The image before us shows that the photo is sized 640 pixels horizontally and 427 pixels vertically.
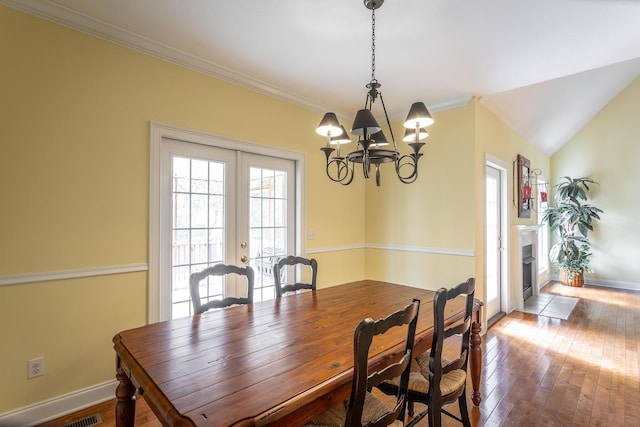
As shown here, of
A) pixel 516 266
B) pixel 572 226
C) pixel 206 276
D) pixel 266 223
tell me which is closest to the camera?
pixel 206 276

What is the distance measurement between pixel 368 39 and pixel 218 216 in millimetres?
2002

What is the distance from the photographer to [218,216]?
2904mm

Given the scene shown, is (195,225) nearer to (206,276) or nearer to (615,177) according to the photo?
(206,276)

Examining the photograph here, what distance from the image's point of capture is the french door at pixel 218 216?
2.60m

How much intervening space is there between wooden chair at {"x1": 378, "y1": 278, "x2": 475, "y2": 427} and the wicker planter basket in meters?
5.55

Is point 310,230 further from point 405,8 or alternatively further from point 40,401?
point 40,401

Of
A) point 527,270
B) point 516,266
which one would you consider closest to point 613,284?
point 527,270

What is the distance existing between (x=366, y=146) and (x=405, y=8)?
41.1 inches

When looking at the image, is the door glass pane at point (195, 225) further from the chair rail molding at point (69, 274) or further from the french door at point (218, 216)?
the chair rail molding at point (69, 274)

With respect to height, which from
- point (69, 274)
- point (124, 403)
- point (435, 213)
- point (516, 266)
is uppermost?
point (435, 213)

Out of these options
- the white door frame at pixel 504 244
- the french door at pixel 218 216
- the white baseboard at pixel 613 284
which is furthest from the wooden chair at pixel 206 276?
the white baseboard at pixel 613 284

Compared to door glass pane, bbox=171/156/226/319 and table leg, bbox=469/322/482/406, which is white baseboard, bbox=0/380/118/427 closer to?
door glass pane, bbox=171/156/226/319

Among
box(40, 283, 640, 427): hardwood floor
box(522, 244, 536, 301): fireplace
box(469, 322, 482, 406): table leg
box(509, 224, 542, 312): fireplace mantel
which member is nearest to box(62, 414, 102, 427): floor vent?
box(40, 283, 640, 427): hardwood floor

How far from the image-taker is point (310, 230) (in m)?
3.64
